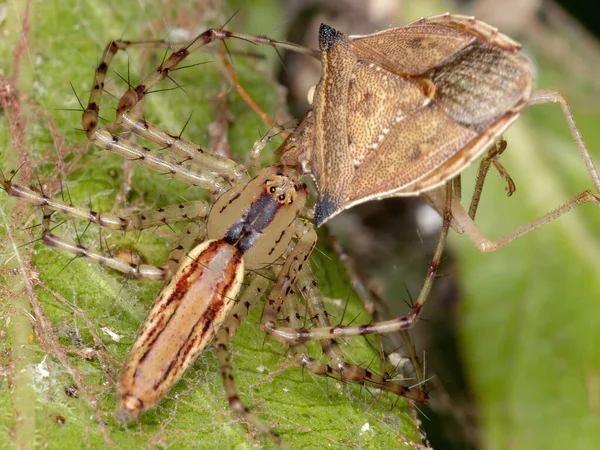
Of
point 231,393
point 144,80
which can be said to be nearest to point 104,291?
point 231,393

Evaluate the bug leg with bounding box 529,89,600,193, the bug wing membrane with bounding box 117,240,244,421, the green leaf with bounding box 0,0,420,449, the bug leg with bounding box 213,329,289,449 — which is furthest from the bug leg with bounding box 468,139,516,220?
the bug leg with bounding box 213,329,289,449

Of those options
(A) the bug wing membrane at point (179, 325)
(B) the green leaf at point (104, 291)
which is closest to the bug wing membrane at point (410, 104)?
(A) the bug wing membrane at point (179, 325)

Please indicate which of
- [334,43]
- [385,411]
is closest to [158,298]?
[385,411]

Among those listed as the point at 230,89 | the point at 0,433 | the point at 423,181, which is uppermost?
the point at 423,181

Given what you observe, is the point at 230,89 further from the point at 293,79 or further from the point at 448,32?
the point at 448,32

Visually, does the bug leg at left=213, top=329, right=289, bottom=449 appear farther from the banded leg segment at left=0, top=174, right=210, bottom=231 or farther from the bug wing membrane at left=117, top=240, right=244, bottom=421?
the banded leg segment at left=0, top=174, right=210, bottom=231
